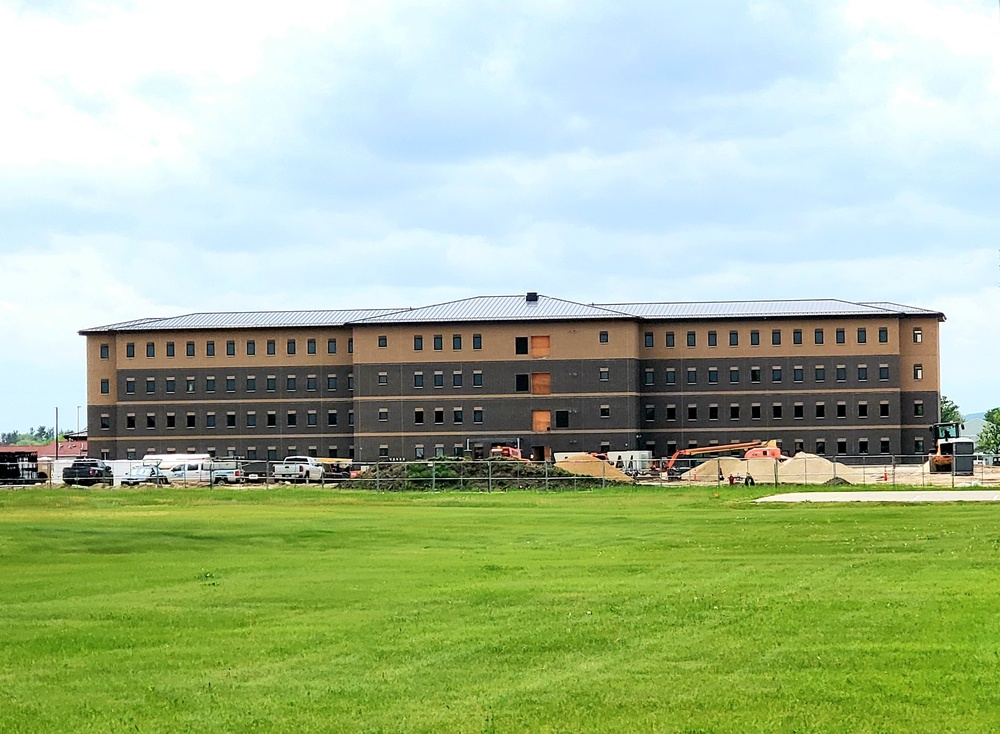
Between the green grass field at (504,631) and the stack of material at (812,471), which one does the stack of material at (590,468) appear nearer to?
the stack of material at (812,471)

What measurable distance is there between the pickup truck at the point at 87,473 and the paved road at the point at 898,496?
44144 mm

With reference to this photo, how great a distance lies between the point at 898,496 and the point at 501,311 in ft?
214

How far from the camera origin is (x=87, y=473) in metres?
87.4

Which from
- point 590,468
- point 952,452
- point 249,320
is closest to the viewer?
point 590,468

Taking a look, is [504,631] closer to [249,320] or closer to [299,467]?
[299,467]

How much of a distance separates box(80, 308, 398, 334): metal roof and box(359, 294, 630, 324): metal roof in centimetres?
380

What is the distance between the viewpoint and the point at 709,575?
22250mm

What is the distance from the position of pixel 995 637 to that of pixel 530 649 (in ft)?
16.6

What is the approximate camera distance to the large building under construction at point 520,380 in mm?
113000

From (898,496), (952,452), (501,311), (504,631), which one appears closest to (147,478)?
(501,311)

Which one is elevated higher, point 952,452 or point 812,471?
point 952,452

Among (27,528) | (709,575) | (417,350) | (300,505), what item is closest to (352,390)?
(417,350)

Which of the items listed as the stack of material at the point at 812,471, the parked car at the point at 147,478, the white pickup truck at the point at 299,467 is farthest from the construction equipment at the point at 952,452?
the parked car at the point at 147,478

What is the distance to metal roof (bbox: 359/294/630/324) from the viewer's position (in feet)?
372
